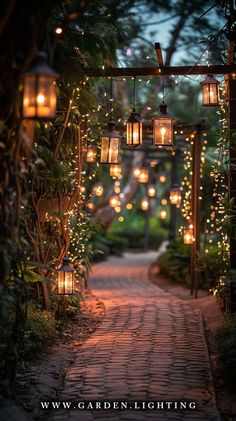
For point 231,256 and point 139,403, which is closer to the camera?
point 139,403

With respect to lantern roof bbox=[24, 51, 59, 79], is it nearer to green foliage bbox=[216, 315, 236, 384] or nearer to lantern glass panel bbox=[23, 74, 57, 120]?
lantern glass panel bbox=[23, 74, 57, 120]

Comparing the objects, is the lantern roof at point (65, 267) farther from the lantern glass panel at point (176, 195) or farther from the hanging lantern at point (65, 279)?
the lantern glass panel at point (176, 195)

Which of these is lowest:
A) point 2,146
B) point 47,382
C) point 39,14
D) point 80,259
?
point 47,382

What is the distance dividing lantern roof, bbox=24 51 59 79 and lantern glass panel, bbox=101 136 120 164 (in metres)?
4.20

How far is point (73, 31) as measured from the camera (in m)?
8.12

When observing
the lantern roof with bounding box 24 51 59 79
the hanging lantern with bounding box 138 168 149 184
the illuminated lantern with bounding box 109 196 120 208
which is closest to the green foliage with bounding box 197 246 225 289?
the hanging lantern with bounding box 138 168 149 184

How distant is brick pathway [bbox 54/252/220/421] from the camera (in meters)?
6.15

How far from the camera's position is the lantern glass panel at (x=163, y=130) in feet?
30.9

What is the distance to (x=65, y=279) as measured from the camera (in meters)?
9.07

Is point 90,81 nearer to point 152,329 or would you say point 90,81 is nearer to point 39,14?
point 152,329

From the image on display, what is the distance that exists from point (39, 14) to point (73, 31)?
Answer: 281 centimetres

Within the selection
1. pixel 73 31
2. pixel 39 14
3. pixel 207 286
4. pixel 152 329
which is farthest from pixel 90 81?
pixel 207 286

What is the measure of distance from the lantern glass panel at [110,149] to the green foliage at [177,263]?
633 cm

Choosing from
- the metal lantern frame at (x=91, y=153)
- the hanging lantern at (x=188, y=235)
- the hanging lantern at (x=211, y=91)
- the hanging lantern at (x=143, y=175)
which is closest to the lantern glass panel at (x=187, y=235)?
the hanging lantern at (x=188, y=235)
